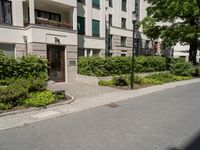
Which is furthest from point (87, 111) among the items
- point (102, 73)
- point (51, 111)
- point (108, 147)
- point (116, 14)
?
point (116, 14)

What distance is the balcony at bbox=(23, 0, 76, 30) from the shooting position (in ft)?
49.1

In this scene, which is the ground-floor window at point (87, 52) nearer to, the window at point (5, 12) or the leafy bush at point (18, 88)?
the window at point (5, 12)

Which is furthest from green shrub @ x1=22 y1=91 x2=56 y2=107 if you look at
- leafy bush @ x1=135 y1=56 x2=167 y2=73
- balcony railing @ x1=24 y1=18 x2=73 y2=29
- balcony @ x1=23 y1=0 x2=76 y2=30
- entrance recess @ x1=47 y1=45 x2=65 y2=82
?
leafy bush @ x1=135 y1=56 x2=167 y2=73

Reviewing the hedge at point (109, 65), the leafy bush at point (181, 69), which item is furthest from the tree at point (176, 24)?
the hedge at point (109, 65)

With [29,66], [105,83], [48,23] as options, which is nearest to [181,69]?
[105,83]

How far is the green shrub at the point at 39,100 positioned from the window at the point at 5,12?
8023 millimetres

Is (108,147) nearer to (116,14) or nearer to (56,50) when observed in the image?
(56,50)

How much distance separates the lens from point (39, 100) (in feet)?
27.9

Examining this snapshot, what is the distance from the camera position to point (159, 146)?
480cm

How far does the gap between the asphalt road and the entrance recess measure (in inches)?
334

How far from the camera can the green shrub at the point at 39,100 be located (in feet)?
27.5

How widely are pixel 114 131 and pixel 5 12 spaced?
12966mm

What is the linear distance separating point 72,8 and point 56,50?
405 centimetres

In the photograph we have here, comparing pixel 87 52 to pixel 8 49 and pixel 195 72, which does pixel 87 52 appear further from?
pixel 195 72
